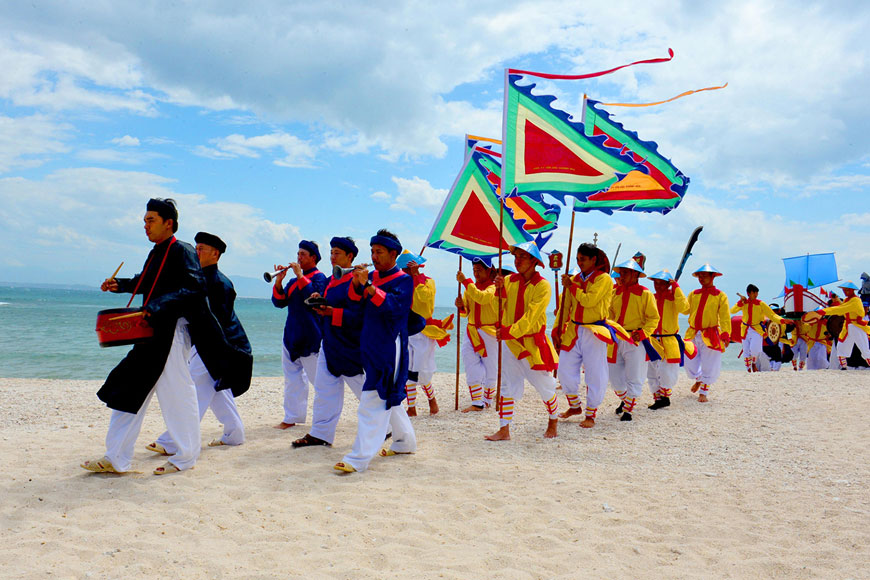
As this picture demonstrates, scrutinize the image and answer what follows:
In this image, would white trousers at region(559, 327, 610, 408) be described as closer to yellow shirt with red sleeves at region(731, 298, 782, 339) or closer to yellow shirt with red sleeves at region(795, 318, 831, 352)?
yellow shirt with red sleeves at region(731, 298, 782, 339)

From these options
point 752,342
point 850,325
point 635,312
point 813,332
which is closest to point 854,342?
point 850,325

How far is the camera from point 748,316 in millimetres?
14867

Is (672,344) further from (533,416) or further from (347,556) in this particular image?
(347,556)

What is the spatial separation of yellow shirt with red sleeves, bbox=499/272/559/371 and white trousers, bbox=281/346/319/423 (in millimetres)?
2222

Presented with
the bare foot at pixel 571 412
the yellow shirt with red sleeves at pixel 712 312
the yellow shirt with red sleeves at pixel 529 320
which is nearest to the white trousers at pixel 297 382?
the yellow shirt with red sleeves at pixel 529 320

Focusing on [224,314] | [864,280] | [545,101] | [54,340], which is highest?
[545,101]

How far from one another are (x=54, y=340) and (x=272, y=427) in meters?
22.0

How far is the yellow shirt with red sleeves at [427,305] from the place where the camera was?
24.8ft

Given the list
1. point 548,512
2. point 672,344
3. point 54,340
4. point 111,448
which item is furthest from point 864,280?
point 54,340

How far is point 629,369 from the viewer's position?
25.9ft

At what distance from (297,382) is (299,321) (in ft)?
2.52

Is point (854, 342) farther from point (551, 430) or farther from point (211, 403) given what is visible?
point (211, 403)

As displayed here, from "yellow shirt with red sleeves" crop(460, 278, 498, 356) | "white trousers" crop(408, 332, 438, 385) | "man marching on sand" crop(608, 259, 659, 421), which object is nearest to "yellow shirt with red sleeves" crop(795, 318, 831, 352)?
"man marching on sand" crop(608, 259, 659, 421)

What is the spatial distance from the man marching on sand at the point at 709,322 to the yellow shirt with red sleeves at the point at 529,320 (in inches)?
173
